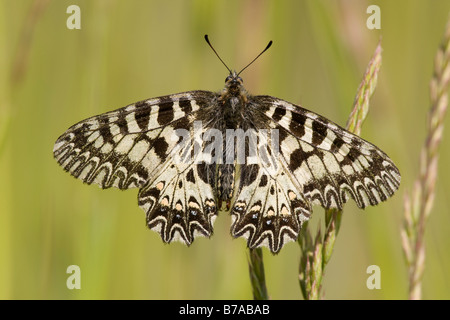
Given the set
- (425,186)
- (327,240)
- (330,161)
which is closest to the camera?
(425,186)

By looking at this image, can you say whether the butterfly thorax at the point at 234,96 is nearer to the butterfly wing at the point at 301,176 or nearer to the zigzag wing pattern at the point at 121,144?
the butterfly wing at the point at 301,176

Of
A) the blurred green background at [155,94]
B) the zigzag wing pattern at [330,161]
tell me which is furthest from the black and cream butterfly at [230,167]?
the blurred green background at [155,94]

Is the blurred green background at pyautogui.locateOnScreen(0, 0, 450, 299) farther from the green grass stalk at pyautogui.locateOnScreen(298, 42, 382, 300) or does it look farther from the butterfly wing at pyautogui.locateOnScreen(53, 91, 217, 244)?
the green grass stalk at pyautogui.locateOnScreen(298, 42, 382, 300)

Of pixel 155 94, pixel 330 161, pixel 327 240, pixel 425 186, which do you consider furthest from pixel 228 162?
pixel 155 94

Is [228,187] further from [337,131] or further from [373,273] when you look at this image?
[373,273]

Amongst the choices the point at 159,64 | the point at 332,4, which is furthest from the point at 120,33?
the point at 332,4

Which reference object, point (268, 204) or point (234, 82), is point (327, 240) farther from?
point (234, 82)
